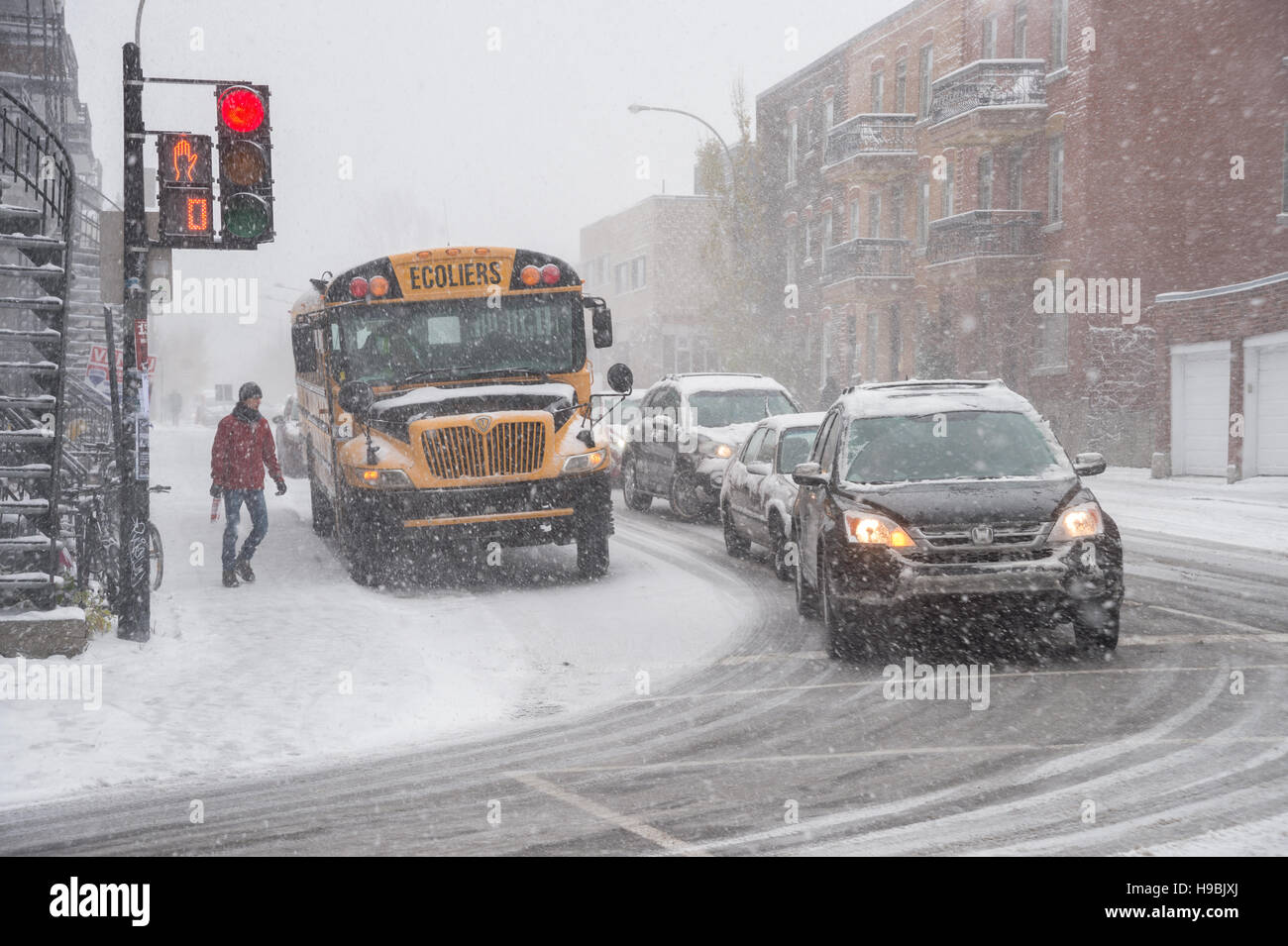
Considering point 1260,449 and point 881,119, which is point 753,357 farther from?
point 1260,449

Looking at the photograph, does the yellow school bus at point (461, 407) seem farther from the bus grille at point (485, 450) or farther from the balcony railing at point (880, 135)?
the balcony railing at point (880, 135)

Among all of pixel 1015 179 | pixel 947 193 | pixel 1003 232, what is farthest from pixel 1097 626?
pixel 947 193

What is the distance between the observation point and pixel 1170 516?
20016 mm

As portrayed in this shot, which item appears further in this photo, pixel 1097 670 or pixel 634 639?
pixel 634 639

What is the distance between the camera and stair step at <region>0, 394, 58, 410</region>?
9555 mm

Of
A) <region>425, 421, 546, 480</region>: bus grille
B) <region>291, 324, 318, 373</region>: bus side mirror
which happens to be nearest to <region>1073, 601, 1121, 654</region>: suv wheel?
<region>425, 421, 546, 480</region>: bus grille

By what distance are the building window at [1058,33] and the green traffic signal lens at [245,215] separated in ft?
88.6

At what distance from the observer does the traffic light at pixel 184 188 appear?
9852 millimetres

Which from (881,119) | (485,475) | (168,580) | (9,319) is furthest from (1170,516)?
(881,119)

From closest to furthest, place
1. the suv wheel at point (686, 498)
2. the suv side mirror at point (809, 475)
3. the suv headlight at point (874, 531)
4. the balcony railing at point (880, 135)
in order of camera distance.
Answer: the suv headlight at point (874, 531) → the suv side mirror at point (809, 475) → the suv wheel at point (686, 498) → the balcony railing at point (880, 135)

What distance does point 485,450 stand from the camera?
13.6m

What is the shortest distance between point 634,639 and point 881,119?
3232 centimetres

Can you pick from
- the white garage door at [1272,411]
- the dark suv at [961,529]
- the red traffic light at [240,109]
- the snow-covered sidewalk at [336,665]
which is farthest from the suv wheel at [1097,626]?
the white garage door at [1272,411]

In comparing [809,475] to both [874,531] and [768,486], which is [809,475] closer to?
[874,531]
